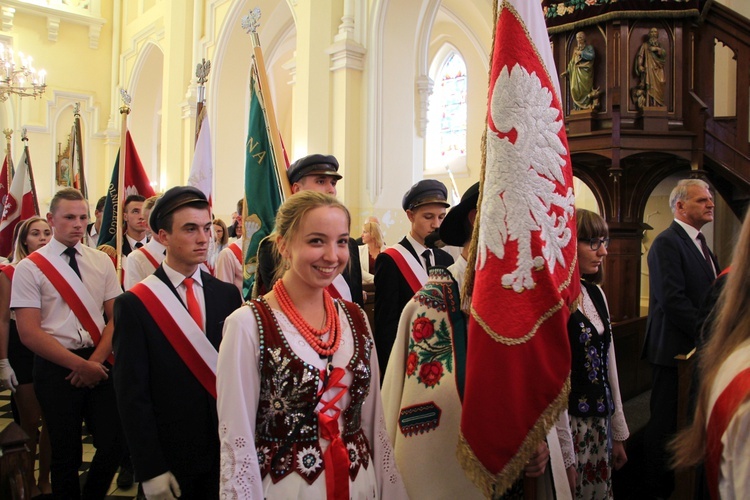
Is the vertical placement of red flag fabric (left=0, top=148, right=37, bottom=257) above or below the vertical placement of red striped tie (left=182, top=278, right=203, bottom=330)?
above

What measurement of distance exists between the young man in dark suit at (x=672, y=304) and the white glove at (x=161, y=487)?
8.54 ft

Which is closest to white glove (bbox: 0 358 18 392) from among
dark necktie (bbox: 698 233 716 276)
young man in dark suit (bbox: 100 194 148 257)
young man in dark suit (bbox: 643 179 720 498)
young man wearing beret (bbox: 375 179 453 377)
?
young man in dark suit (bbox: 100 194 148 257)

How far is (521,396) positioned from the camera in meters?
1.43

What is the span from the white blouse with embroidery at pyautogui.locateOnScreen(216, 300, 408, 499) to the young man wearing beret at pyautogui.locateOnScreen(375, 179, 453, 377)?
4.14ft

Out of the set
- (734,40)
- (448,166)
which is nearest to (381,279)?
(734,40)

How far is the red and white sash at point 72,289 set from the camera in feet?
9.47

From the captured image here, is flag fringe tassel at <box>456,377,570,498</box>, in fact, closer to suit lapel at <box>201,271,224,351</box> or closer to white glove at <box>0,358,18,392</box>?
suit lapel at <box>201,271,224,351</box>

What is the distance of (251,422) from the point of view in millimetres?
1413

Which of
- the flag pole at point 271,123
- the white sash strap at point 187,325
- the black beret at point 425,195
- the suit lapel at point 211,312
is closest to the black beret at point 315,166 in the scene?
the flag pole at point 271,123

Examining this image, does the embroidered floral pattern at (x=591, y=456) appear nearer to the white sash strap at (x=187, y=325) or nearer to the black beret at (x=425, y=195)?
the white sash strap at (x=187, y=325)

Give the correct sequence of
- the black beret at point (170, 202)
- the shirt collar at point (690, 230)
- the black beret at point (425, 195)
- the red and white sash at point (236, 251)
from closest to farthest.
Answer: the black beret at point (170, 202)
the black beret at point (425, 195)
the shirt collar at point (690, 230)
the red and white sash at point (236, 251)

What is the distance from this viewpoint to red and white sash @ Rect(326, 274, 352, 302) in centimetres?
264

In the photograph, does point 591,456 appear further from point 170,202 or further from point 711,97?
point 711,97

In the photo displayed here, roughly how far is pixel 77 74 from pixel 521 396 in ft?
56.8
